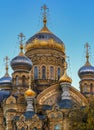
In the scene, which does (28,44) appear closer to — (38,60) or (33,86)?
(38,60)

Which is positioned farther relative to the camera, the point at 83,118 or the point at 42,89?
the point at 42,89

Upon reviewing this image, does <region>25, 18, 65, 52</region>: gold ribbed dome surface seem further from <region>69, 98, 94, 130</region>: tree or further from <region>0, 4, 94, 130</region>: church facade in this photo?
<region>69, 98, 94, 130</region>: tree

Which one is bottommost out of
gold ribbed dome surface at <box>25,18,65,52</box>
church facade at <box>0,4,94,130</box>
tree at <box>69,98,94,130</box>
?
tree at <box>69,98,94,130</box>

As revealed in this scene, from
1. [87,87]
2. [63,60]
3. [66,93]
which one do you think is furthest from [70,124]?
[63,60]

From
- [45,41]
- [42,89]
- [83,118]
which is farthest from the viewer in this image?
[45,41]

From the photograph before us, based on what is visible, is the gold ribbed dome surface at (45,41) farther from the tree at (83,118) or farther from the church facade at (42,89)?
the tree at (83,118)

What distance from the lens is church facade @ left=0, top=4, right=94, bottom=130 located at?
36000 mm

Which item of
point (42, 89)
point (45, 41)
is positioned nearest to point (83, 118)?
point (42, 89)

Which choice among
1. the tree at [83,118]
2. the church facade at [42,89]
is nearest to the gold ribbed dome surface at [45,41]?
the church facade at [42,89]

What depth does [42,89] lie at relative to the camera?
42688mm

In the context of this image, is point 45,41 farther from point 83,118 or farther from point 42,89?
point 83,118

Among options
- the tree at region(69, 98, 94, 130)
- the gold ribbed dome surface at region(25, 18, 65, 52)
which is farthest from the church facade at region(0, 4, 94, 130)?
the tree at region(69, 98, 94, 130)

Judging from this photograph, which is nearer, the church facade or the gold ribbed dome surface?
the church facade

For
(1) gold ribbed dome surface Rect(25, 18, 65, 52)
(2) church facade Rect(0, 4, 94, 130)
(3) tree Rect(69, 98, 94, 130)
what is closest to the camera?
(3) tree Rect(69, 98, 94, 130)
